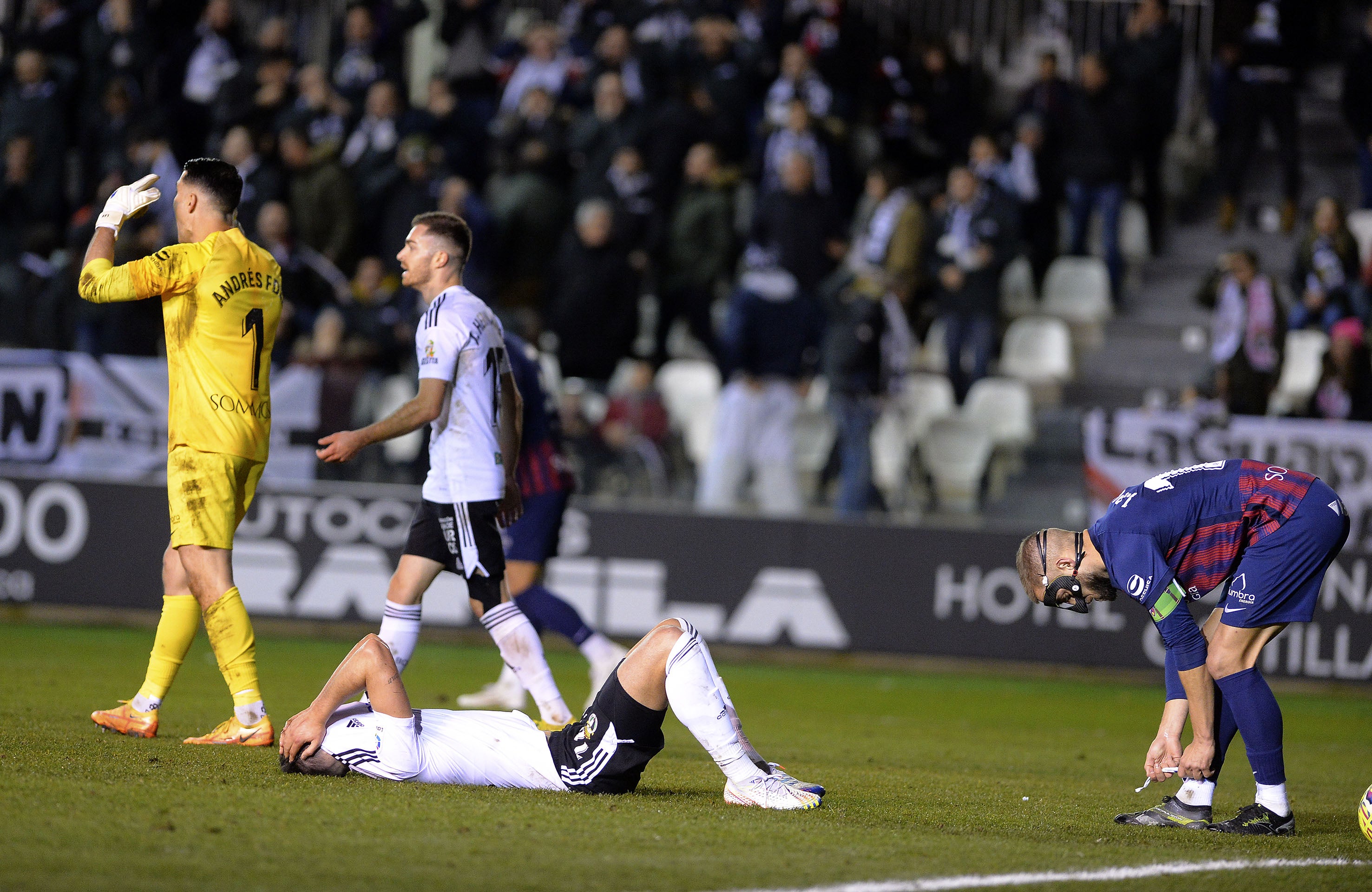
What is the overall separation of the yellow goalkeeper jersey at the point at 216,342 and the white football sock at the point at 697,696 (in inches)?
99.2

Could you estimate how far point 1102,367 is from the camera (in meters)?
16.3

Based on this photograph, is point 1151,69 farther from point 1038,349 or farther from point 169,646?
point 169,646

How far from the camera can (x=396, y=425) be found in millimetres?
6793

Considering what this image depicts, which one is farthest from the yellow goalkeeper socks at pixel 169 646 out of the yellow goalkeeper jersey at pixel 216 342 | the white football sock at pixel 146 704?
the yellow goalkeeper jersey at pixel 216 342

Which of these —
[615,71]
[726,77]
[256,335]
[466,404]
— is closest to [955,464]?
[726,77]

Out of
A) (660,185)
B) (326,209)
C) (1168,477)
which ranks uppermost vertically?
(660,185)

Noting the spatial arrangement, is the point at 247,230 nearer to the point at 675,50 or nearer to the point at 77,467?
the point at 77,467

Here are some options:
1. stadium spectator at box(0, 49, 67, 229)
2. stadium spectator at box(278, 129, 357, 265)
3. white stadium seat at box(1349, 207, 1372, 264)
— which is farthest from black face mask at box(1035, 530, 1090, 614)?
stadium spectator at box(0, 49, 67, 229)

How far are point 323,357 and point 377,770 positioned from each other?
796cm

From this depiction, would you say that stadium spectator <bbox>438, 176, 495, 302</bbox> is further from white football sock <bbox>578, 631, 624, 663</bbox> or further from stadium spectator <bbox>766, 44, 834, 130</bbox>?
white football sock <bbox>578, 631, 624, 663</bbox>

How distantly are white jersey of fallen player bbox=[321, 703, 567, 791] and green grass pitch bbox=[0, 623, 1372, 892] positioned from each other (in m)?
0.08

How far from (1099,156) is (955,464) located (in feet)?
17.5

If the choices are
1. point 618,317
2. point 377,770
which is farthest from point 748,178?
point 377,770

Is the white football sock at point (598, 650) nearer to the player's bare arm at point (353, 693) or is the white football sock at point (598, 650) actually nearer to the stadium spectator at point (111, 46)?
the player's bare arm at point (353, 693)
